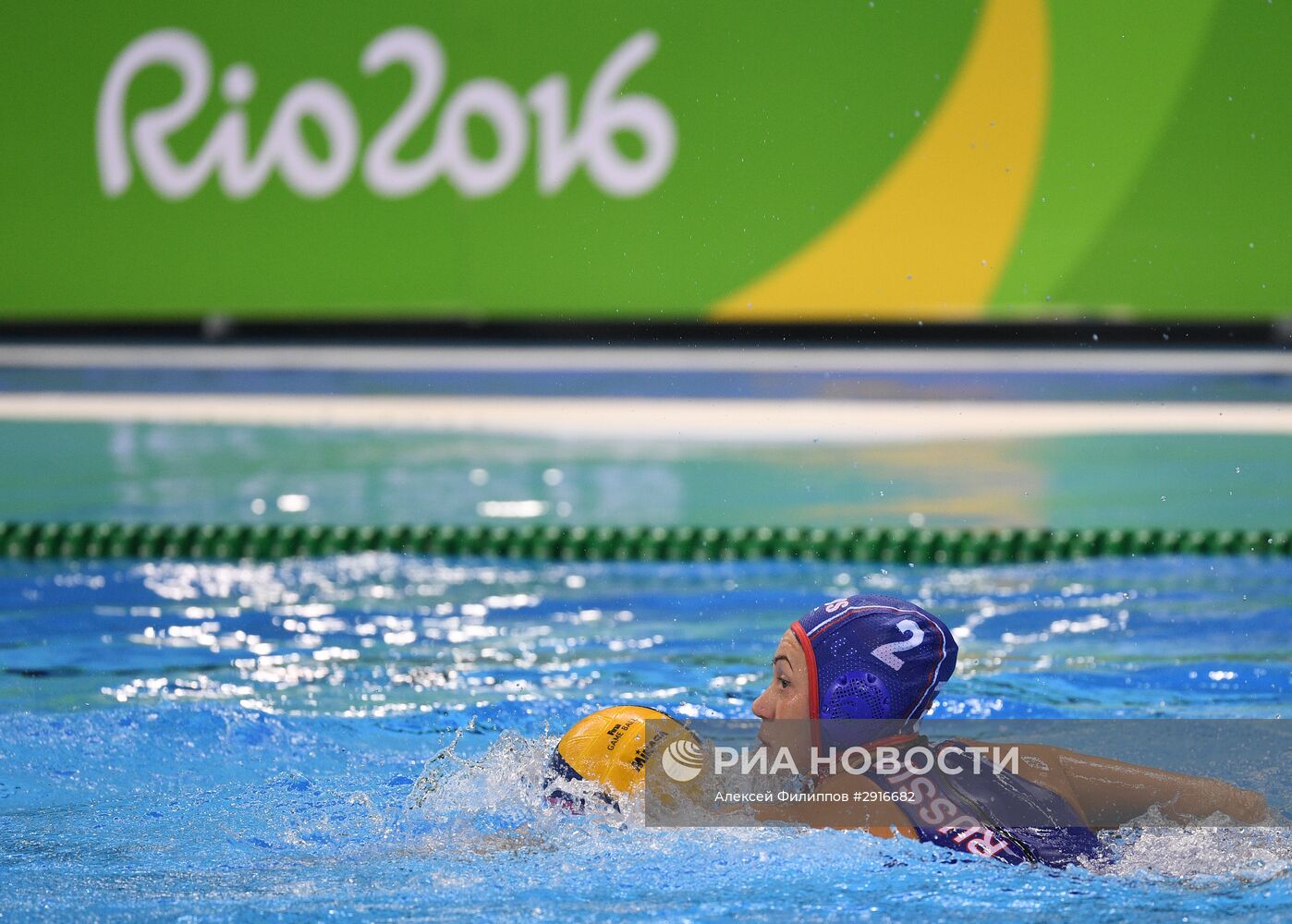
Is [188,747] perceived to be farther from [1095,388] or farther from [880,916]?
[1095,388]

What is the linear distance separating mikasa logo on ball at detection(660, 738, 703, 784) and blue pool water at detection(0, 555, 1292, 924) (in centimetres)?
10

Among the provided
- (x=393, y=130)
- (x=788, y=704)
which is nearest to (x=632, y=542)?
(x=788, y=704)

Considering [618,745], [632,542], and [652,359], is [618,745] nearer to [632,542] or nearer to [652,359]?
[632,542]

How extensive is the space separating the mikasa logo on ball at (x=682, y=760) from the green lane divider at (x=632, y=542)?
102 inches

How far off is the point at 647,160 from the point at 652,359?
1138mm

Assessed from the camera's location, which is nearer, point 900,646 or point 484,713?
point 900,646

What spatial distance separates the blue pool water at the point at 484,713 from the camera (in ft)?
8.43

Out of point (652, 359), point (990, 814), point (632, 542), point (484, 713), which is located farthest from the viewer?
point (652, 359)

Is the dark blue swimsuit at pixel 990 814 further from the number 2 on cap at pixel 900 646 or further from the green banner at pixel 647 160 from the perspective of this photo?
the green banner at pixel 647 160

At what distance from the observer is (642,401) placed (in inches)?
338

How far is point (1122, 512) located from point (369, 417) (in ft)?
12.6

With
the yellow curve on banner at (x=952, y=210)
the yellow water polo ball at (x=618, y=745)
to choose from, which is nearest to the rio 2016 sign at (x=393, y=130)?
the yellow curve on banner at (x=952, y=210)

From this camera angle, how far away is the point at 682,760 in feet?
8.71

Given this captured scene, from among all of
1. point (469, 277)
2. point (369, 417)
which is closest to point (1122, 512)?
point (369, 417)
